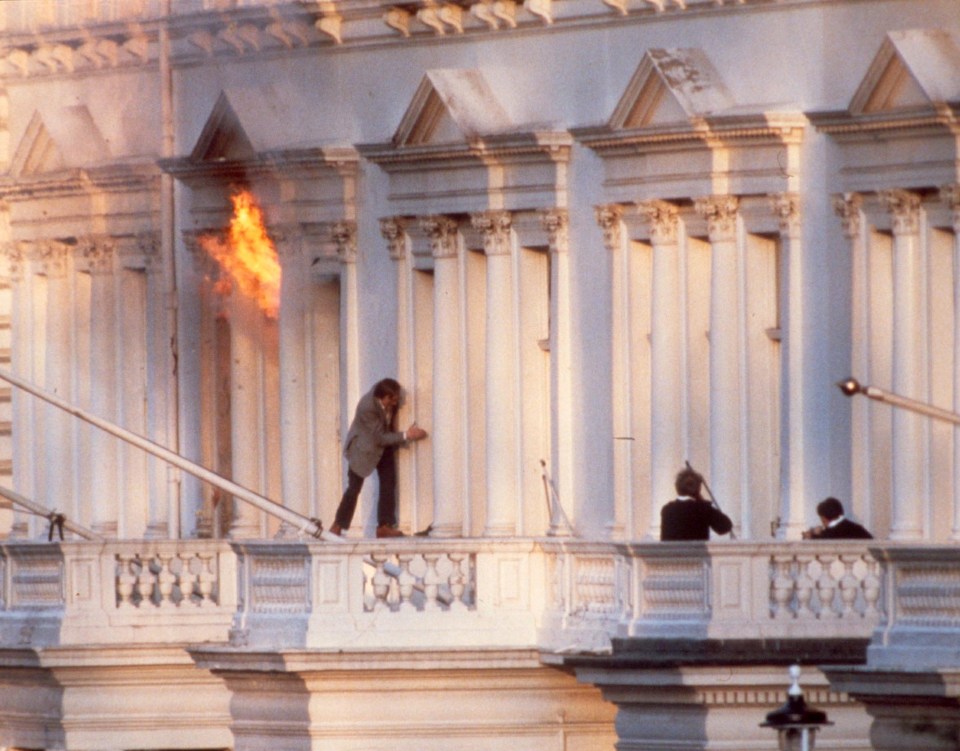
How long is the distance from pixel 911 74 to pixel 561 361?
5379 mm

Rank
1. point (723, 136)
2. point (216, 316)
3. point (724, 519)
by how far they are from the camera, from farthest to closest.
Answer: point (216, 316) < point (723, 136) < point (724, 519)

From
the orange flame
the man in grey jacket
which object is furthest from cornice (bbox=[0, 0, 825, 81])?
the man in grey jacket

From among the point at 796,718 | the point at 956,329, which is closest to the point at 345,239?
the point at 956,329

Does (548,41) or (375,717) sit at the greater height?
(548,41)

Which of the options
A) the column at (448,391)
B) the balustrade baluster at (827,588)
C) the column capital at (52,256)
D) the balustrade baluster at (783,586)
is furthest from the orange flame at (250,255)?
the balustrade baluster at (827,588)

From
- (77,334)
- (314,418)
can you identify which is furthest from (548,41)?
(77,334)

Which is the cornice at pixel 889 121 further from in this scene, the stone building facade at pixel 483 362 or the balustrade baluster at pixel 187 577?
the balustrade baluster at pixel 187 577

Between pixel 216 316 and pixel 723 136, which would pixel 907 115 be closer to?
pixel 723 136

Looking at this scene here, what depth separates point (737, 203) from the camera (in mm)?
44250

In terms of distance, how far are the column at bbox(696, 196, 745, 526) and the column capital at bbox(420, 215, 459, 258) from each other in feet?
11.9

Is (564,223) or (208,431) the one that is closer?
(564,223)

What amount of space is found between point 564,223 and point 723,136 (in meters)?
2.70

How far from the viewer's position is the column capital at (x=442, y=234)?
157ft

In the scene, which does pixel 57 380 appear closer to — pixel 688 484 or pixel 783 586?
pixel 688 484
